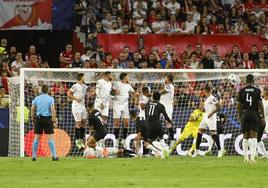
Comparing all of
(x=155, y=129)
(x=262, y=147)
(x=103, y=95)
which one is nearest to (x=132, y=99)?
(x=103, y=95)

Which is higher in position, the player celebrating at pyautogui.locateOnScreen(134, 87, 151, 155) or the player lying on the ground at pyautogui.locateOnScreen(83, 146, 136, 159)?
the player celebrating at pyautogui.locateOnScreen(134, 87, 151, 155)

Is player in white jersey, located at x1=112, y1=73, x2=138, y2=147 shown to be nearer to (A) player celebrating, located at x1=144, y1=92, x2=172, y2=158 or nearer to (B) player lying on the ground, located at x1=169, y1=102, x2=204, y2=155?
(B) player lying on the ground, located at x1=169, y1=102, x2=204, y2=155

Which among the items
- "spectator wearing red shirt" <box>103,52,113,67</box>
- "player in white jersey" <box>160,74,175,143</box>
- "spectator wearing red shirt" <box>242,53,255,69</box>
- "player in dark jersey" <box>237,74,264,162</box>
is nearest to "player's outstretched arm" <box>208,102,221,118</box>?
"player in white jersey" <box>160,74,175,143</box>

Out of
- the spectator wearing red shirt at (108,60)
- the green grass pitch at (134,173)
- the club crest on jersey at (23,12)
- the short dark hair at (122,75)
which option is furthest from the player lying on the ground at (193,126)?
the club crest on jersey at (23,12)

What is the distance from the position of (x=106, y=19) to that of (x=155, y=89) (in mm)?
5923

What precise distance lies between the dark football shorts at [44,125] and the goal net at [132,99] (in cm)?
331

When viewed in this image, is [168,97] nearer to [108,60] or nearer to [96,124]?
[96,124]

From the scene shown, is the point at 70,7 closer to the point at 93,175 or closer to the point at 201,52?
the point at 201,52

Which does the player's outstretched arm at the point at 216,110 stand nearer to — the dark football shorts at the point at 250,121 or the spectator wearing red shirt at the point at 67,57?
the dark football shorts at the point at 250,121

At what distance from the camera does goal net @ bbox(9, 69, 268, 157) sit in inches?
1152

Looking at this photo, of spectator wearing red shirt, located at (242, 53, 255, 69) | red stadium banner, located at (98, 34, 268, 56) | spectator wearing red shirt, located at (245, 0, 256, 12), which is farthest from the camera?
spectator wearing red shirt, located at (245, 0, 256, 12)

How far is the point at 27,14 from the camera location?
34344mm

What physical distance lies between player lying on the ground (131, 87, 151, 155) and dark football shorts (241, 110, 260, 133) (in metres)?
3.83

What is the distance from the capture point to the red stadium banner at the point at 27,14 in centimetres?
3419
